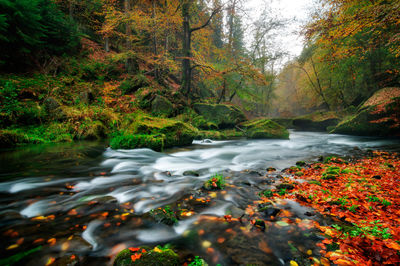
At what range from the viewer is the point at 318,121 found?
19016 mm

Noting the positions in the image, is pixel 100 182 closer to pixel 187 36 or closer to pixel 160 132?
pixel 160 132

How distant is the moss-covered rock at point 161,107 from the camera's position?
1148 cm

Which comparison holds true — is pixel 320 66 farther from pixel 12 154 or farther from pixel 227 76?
pixel 12 154

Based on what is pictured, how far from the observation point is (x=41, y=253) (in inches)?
64.8

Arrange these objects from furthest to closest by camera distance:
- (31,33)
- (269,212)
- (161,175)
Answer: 1. (31,33)
2. (161,175)
3. (269,212)

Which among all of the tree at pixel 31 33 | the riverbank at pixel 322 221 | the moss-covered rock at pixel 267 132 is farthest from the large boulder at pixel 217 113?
the riverbank at pixel 322 221

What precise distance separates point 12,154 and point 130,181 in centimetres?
444

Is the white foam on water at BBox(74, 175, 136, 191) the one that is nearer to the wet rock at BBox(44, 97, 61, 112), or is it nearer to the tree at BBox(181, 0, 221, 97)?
the wet rock at BBox(44, 97, 61, 112)

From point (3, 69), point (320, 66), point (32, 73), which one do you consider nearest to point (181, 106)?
point (32, 73)

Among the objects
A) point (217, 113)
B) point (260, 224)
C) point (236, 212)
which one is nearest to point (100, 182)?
point (236, 212)

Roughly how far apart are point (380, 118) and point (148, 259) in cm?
1403

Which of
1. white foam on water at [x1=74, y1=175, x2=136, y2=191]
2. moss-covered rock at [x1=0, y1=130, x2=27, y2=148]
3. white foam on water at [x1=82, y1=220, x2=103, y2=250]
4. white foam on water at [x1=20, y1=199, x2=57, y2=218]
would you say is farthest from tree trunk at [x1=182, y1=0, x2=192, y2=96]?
white foam on water at [x1=82, y1=220, x2=103, y2=250]

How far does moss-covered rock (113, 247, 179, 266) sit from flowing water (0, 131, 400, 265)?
0.65ft

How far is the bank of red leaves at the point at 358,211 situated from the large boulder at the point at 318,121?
16449mm
